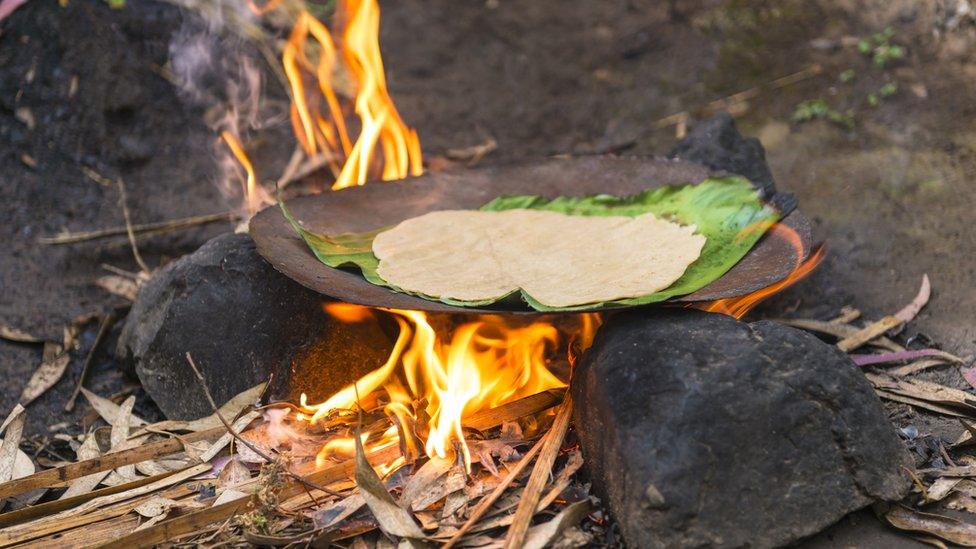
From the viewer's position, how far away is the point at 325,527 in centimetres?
267

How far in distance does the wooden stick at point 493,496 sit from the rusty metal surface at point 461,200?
2.30ft

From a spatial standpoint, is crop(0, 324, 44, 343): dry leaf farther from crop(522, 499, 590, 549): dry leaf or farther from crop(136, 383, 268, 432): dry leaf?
crop(522, 499, 590, 549): dry leaf

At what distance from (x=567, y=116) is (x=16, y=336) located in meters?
3.53

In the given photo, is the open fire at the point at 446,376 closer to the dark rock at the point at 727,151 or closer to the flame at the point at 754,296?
the flame at the point at 754,296

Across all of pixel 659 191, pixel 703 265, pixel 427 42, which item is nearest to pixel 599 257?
pixel 703 265

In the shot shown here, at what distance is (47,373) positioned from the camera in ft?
12.5

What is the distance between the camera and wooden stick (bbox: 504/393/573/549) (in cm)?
260

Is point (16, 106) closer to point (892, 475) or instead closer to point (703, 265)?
point (703, 265)

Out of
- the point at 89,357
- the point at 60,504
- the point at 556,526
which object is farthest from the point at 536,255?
the point at 89,357

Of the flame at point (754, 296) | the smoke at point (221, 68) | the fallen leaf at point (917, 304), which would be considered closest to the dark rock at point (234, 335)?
the flame at point (754, 296)

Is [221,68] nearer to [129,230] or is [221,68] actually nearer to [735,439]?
[129,230]

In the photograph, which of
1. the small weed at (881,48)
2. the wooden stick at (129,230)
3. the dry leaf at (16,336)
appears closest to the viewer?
the dry leaf at (16,336)

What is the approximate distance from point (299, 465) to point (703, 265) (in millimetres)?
1592

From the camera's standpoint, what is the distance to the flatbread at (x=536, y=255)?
9.67 feet
